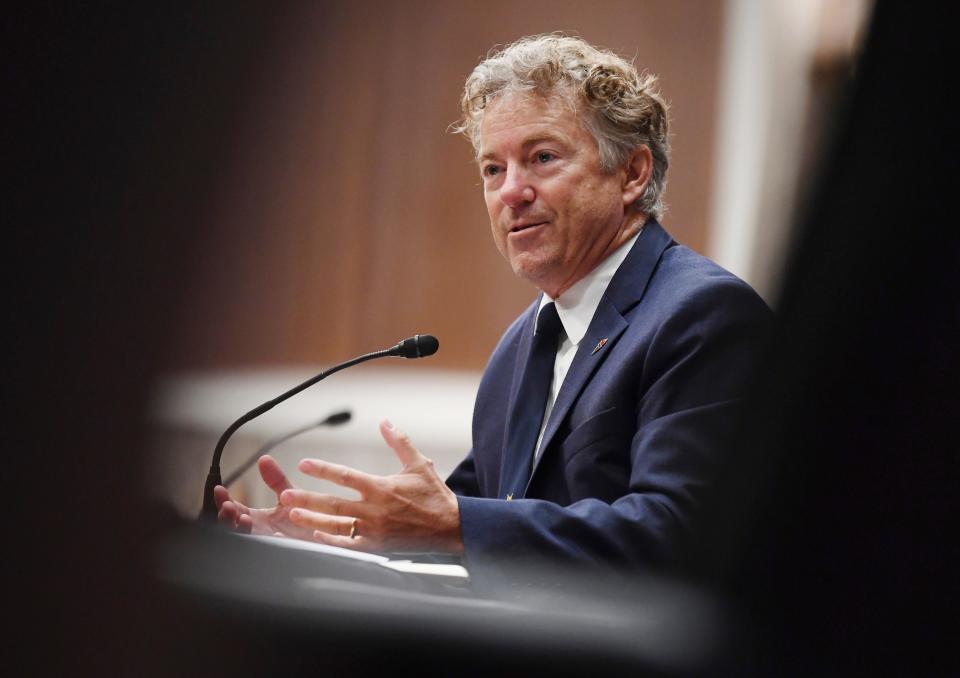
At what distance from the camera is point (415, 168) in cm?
333

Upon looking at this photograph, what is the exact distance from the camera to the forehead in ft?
4.61

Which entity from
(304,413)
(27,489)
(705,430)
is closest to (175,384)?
(27,489)

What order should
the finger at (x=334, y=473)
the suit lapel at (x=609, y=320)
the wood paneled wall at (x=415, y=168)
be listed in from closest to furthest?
the finger at (x=334, y=473) → the suit lapel at (x=609, y=320) → the wood paneled wall at (x=415, y=168)

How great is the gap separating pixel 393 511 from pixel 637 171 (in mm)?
805

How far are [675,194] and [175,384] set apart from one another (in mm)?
3313

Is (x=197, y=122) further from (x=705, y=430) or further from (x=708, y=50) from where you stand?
(x=708, y=50)

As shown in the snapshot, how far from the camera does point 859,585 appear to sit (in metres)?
0.26

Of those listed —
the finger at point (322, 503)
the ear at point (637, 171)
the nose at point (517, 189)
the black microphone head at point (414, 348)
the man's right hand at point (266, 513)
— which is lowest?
the man's right hand at point (266, 513)

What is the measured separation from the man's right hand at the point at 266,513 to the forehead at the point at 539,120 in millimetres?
579

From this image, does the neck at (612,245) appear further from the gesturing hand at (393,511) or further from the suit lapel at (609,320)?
the gesturing hand at (393,511)

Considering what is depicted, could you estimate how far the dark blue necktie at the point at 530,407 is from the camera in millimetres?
1234

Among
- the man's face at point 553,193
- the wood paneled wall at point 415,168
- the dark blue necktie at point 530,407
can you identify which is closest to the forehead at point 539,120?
the man's face at point 553,193

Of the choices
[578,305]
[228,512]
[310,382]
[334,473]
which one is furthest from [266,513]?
[578,305]

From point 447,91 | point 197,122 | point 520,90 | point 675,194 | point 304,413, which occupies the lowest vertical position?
point 304,413
